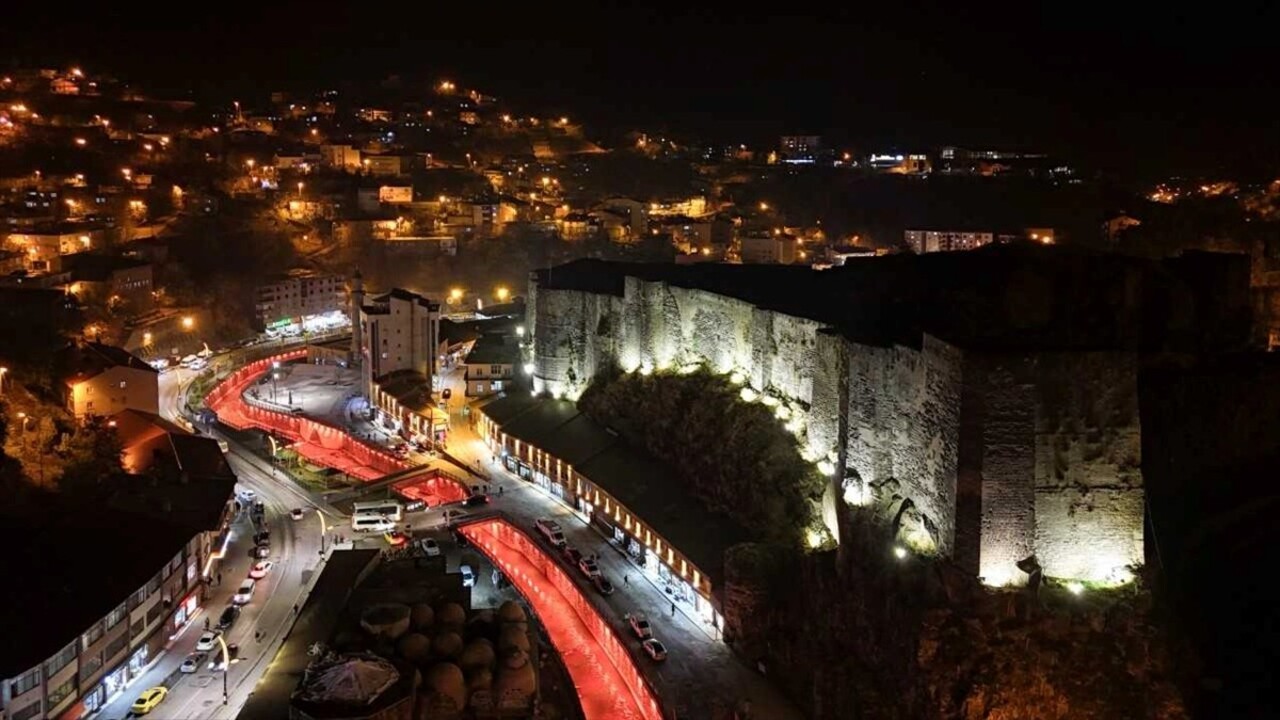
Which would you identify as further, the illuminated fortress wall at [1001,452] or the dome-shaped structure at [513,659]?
the illuminated fortress wall at [1001,452]

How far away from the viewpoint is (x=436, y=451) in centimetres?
3775

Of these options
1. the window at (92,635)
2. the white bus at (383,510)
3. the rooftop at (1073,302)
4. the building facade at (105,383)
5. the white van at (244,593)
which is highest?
the rooftop at (1073,302)

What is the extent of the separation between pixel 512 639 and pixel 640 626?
21.6 ft

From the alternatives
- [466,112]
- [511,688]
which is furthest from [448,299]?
[511,688]

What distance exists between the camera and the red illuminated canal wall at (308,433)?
126 ft

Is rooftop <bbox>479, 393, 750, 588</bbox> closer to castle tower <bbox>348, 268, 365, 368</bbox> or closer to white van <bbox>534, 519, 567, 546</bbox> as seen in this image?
white van <bbox>534, 519, 567, 546</bbox>

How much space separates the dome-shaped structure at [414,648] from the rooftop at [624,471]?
8.52m

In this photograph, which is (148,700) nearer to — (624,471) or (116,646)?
(116,646)

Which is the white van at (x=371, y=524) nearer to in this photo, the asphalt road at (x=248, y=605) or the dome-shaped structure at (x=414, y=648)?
the asphalt road at (x=248, y=605)

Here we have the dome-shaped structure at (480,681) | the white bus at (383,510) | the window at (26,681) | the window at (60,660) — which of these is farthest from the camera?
the white bus at (383,510)

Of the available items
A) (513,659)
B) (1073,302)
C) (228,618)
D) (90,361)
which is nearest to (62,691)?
(228,618)

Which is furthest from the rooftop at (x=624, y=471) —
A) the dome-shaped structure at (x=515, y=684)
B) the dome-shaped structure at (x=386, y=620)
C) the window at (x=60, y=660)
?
the window at (x=60, y=660)

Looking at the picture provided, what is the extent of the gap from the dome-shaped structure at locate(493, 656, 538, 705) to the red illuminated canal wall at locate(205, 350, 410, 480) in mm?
20698

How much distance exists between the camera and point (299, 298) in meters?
58.7
